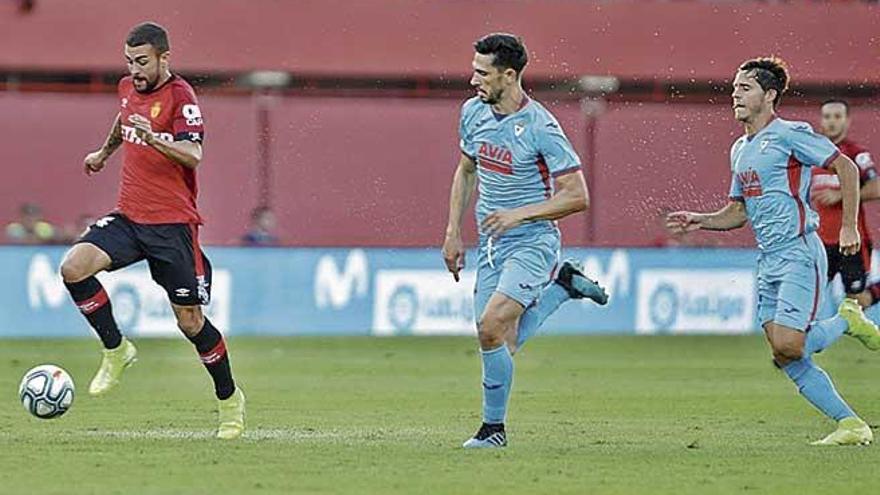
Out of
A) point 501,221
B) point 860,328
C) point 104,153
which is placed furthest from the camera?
point 860,328

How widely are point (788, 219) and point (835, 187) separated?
19.1 ft

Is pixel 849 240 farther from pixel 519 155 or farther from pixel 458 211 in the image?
pixel 458 211

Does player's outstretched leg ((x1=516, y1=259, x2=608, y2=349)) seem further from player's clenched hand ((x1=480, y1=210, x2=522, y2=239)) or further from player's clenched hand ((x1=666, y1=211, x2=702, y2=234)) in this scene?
player's clenched hand ((x1=480, y1=210, x2=522, y2=239))

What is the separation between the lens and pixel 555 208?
1077 centimetres

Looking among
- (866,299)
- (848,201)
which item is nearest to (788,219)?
(848,201)

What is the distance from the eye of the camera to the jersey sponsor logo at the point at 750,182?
37.4 ft

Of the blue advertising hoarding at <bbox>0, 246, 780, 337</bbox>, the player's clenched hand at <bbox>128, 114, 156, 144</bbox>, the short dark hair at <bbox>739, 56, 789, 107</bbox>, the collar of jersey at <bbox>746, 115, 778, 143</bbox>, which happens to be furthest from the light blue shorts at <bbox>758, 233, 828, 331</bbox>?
the blue advertising hoarding at <bbox>0, 246, 780, 337</bbox>

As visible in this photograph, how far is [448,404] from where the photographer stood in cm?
1465

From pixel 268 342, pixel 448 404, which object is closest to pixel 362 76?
pixel 268 342

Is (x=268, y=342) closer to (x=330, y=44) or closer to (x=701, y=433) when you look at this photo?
(x=330, y=44)

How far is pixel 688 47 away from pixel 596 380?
14484 millimetres

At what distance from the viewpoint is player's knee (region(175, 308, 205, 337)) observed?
11352 millimetres

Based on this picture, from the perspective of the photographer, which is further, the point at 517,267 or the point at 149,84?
the point at 149,84

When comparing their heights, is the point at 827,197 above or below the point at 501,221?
below
